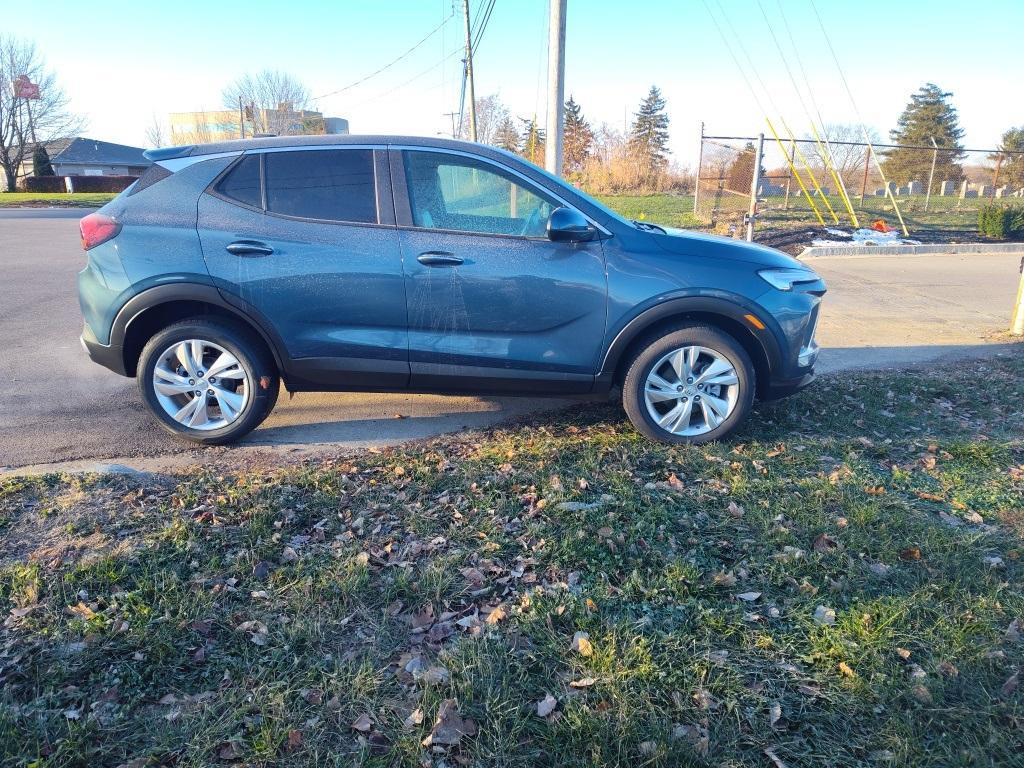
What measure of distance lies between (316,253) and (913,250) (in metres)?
15.2

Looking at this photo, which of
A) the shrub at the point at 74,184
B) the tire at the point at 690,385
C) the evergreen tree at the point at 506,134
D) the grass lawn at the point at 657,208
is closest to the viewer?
the tire at the point at 690,385

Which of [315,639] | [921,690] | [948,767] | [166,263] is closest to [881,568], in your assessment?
[921,690]

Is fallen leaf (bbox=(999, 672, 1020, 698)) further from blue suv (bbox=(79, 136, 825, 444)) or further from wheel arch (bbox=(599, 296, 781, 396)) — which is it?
wheel arch (bbox=(599, 296, 781, 396))

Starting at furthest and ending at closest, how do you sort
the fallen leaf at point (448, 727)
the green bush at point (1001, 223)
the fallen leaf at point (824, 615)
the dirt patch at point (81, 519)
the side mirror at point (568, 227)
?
the green bush at point (1001, 223) < the side mirror at point (568, 227) < the dirt patch at point (81, 519) < the fallen leaf at point (824, 615) < the fallen leaf at point (448, 727)

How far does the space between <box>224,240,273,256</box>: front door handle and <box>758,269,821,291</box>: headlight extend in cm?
311

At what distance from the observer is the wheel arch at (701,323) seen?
14.9ft

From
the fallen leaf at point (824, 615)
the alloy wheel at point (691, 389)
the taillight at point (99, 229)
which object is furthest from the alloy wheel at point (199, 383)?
the fallen leaf at point (824, 615)

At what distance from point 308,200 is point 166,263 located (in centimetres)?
94

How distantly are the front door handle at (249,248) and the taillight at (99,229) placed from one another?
0.71 m

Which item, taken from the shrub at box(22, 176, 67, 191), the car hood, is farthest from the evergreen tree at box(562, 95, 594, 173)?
the shrub at box(22, 176, 67, 191)

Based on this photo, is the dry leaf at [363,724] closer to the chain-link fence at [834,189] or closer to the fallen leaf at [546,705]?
the fallen leaf at [546,705]

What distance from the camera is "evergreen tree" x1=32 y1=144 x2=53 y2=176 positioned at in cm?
5538

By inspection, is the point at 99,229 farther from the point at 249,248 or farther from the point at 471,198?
the point at 471,198

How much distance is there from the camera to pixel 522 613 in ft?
9.45
